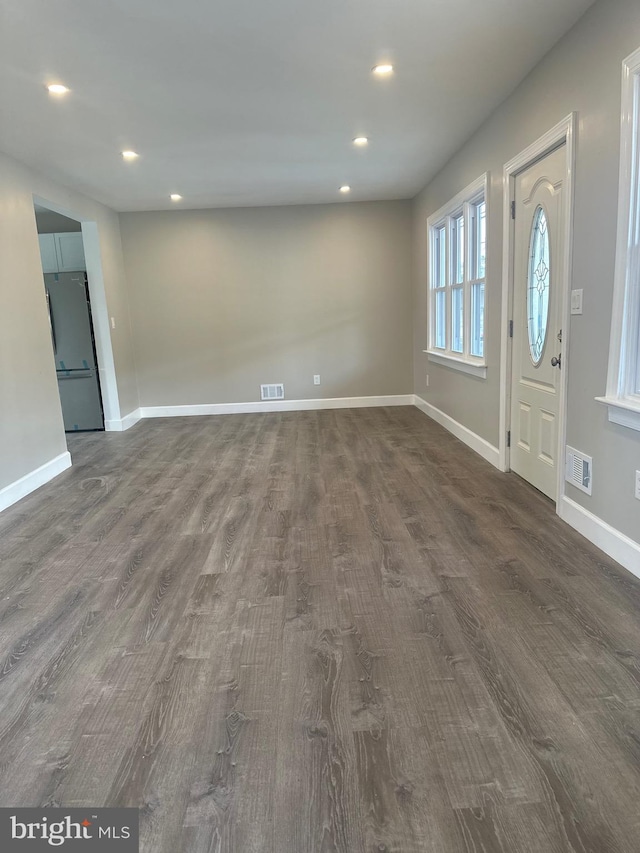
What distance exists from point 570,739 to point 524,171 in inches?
131

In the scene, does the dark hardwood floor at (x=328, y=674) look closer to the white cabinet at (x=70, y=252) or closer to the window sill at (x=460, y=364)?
the window sill at (x=460, y=364)

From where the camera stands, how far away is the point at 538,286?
3.49 meters

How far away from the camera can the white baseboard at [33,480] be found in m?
3.93

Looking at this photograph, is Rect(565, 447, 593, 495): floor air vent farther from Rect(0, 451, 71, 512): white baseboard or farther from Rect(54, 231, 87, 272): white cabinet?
Rect(54, 231, 87, 272): white cabinet

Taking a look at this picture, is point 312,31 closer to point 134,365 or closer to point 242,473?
point 242,473

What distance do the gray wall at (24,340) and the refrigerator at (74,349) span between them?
1214mm

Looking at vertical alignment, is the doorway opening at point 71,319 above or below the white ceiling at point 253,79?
below

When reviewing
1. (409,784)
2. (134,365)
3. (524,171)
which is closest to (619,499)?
(409,784)

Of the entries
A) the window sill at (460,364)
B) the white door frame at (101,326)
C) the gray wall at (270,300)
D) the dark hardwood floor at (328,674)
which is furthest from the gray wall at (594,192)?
the white door frame at (101,326)

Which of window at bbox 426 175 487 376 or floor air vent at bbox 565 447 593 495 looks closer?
floor air vent at bbox 565 447 593 495

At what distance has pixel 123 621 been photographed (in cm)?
233

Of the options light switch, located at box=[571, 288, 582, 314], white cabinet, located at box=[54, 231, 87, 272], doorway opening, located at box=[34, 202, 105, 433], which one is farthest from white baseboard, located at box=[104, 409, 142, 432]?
light switch, located at box=[571, 288, 582, 314]

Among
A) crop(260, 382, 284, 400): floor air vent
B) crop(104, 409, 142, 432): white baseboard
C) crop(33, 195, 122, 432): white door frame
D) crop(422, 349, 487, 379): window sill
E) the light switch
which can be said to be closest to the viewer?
the light switch

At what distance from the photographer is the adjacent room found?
A: 1.48 m
